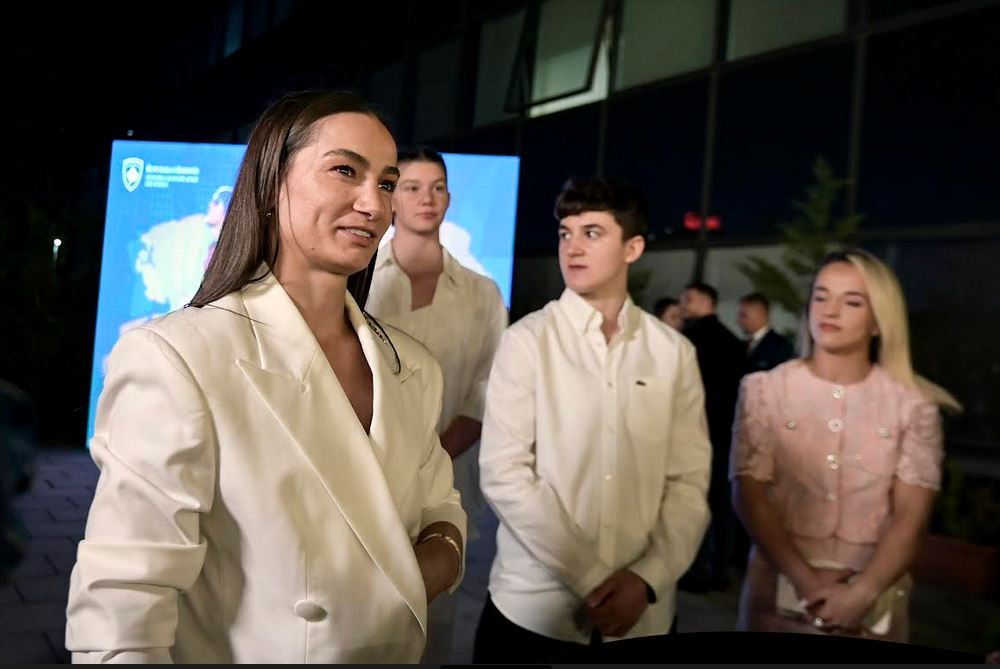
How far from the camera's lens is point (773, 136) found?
4488 mm

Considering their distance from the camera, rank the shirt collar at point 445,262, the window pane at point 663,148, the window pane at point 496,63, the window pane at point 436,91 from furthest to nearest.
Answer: the window pane at point 663,148
the window pane at point 496,63
the window pane at point 436,91
the shirt collar at point 445,262

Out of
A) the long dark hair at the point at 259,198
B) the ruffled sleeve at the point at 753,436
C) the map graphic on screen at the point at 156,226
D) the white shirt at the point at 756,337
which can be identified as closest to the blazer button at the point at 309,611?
the long dark hair at the point at 259,198

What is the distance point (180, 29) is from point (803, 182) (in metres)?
3.49

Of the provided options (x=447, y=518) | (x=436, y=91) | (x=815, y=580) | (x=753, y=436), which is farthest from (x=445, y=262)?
(x=815, y=580)

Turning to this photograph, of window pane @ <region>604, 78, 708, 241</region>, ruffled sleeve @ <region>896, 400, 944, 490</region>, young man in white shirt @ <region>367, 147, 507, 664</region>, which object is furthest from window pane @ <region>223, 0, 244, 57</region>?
ruffled sleeve @ <region>896, 400, 944, 490</region>

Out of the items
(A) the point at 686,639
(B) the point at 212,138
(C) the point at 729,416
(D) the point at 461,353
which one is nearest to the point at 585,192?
(D) the point at 461,353

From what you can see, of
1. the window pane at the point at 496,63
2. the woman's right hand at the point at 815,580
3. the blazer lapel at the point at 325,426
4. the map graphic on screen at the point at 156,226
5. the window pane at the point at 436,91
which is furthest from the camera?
the window pane at the point at 496,63

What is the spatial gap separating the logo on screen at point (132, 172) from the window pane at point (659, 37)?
1.73 metres

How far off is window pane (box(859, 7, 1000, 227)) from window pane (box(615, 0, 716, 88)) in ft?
3.58

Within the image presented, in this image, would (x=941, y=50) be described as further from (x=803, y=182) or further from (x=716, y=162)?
(x=716, y=162)

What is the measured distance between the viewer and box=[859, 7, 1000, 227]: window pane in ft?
12.7

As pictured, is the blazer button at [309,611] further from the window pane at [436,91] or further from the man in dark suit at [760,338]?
the man in dark suit at [760,338]

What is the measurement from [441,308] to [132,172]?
27.6 inches

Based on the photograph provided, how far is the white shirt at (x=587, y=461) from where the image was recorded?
170cm
